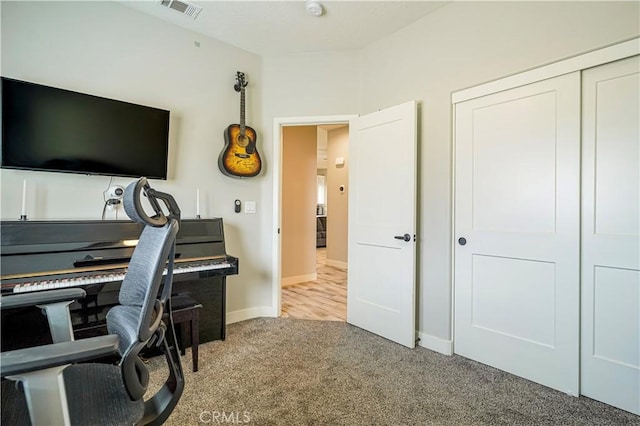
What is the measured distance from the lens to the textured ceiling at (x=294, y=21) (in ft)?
8.16

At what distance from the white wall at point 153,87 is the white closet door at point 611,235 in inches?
102

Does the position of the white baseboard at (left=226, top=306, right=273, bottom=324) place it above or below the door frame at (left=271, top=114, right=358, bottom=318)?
below

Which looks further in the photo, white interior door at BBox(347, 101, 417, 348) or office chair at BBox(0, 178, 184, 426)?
white interior door at BBox(347, 101, 417, 348)

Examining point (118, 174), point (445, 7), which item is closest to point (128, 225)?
point (118, 174)

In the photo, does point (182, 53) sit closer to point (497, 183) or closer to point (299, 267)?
point (497, 183)

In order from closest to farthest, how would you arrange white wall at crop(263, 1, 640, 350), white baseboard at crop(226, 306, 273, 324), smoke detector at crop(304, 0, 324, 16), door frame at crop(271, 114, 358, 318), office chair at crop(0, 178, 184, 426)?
office chair at crop(0, 178, 184, 426)
white wall at crop(263, 1, 640, 350)
smoke detector at crop(304, 0, 324, 16)
white baseboard at crop(226, 306, 273, 324)
door frame at crop(271, 114, 358, 318)

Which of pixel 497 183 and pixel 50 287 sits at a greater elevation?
pixel 497 183

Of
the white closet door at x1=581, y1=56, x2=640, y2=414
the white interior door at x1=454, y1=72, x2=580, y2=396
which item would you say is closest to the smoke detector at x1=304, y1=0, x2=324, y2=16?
the white interior door at x1=454, y1=72, x2=580, y2=396

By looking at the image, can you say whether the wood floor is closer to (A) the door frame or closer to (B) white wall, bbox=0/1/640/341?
(A) the door frame

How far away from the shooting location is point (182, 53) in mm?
2832

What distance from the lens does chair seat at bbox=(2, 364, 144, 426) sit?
0.93m

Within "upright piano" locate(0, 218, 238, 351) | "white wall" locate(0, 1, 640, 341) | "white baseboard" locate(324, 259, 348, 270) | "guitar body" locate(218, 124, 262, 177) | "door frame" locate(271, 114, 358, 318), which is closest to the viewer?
"upright piano" locate(0, 218, 238, 351)

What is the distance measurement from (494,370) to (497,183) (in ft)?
4.31

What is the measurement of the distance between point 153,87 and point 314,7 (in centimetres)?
147
